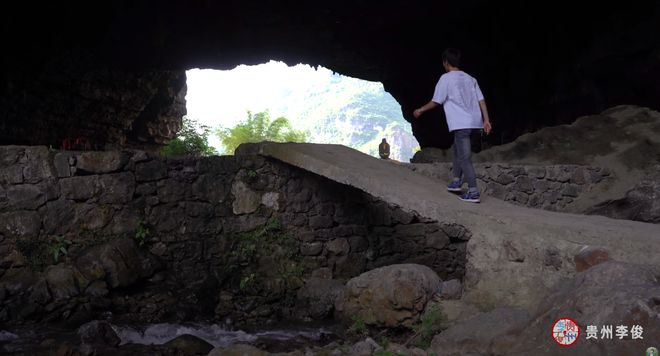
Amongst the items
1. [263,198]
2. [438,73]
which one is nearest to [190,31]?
[438,73]

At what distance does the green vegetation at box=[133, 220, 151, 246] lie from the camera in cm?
496

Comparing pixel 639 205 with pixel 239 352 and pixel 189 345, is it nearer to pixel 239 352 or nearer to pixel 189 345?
pixel 239 352

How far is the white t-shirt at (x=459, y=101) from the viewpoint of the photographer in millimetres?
4301

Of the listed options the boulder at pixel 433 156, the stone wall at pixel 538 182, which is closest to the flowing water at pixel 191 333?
the stone wall at pixel 538 182

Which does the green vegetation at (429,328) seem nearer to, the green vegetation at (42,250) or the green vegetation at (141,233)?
the green vegetation at (141,233)

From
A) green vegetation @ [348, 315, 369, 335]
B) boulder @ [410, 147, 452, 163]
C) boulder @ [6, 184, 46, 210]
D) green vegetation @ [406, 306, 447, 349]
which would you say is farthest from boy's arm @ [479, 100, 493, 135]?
boulder @ [6, 184, 46, 210]

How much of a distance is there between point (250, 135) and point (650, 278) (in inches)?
884

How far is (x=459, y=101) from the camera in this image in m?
4.30

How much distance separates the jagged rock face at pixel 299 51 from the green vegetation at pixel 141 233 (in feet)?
31.2

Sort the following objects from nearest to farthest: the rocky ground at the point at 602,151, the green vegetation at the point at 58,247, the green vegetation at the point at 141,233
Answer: the green vegetation at the point at 58,247 < the green vegetation at the point at 141,233 < the rocky ground at the point at 602,151

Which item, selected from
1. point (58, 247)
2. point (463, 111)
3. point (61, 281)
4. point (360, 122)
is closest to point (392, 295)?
point (463, 111)

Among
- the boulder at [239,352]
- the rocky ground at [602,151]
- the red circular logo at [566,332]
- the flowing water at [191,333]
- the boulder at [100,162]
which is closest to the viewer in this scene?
the red circular logo at [566,332]

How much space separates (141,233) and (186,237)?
1.62ft

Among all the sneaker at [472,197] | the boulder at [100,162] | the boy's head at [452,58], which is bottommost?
the sneaker at [472,197]
